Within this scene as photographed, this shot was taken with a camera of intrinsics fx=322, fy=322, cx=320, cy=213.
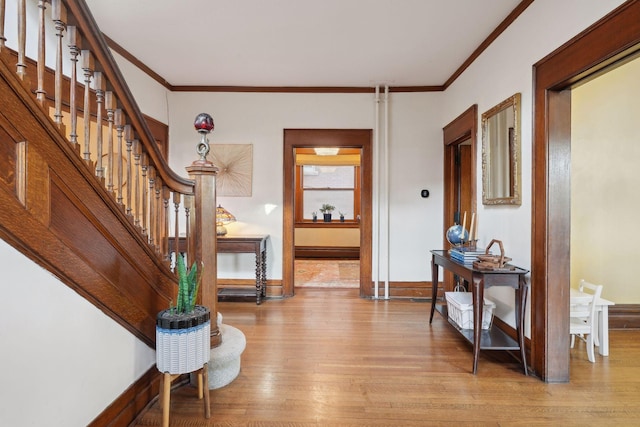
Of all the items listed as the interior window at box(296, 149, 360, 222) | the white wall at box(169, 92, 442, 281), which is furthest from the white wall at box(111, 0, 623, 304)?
the interior window at box(296, 149, 360, 222)

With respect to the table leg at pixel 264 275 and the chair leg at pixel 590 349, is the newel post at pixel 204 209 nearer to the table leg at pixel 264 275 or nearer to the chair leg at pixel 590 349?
the table leg at pixel 264 275

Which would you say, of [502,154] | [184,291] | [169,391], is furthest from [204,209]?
[502,154]

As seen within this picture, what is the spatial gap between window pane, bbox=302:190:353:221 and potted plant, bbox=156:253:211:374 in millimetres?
6206

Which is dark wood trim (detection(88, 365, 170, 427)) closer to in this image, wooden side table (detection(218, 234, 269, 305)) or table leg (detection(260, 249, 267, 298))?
wooden side table (detection(218, 234, 269, 305))

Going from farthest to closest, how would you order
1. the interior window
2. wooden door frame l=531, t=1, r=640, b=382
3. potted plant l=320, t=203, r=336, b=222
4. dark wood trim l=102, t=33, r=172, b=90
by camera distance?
the interior window, potted plant l=320, t=203, r=336, b=222, dark wood trim l=102, t=33, r=172, b=90, wooden door frame l=531, t=1, r=640, b=382

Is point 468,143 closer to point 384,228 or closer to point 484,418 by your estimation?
point 384,228

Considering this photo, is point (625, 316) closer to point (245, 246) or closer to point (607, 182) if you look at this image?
point (607, 182)

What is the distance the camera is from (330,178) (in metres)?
7.89

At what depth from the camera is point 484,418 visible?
70.2 inches

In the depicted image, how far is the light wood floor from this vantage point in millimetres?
1787

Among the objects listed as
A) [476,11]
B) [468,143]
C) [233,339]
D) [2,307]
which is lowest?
[233,339]

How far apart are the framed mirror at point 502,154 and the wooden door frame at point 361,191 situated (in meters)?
1.49

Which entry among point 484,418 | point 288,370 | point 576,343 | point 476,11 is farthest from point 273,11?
point 576,343

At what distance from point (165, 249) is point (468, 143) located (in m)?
3.60
